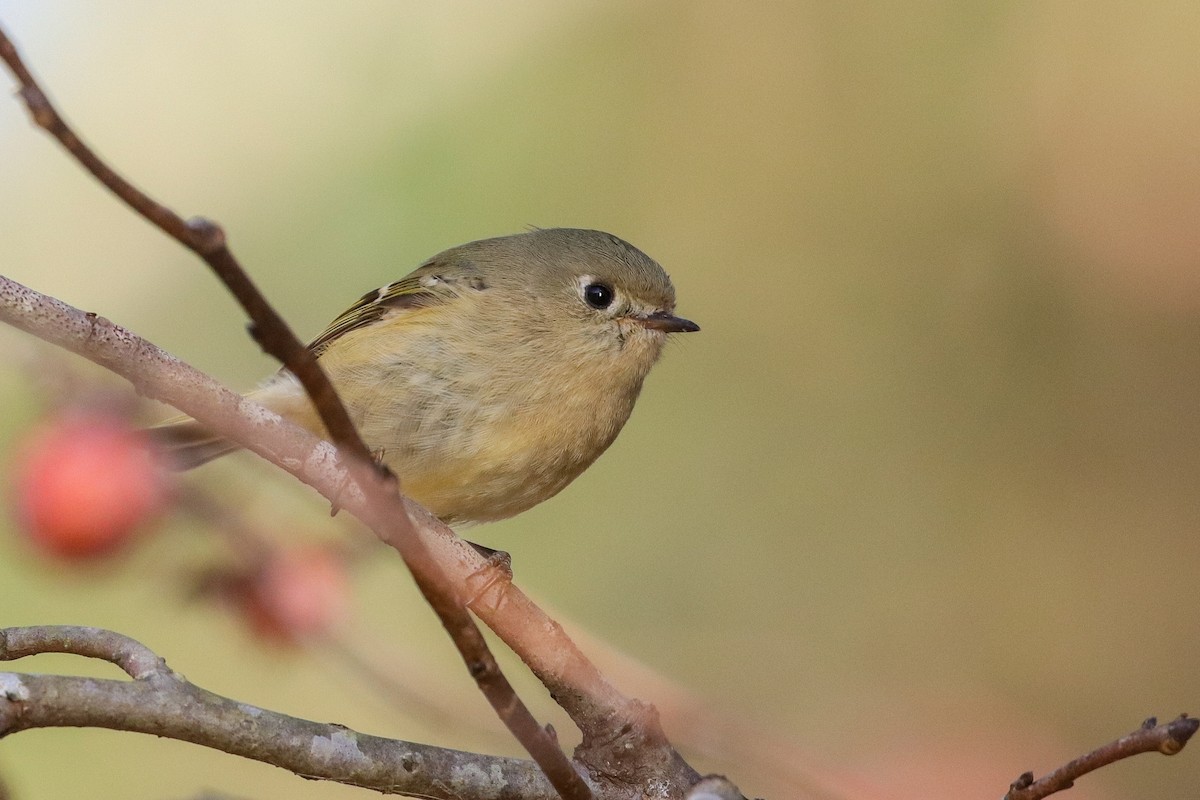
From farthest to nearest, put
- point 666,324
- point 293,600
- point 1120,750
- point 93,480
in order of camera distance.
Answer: point 666,324
point 293,600
point 93,480
point 1120,750

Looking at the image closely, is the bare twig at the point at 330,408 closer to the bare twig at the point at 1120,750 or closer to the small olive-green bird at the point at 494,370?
the bare twig at the point at 1120,750

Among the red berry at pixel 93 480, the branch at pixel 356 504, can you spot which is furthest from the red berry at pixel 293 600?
the branch at pixel 356 504

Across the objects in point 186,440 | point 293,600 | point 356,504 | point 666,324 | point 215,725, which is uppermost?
point 666,324

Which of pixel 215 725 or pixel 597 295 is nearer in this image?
pixel 215 725

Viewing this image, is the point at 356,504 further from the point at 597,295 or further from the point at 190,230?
the point at 597,295

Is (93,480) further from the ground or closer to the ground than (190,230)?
further from the ground

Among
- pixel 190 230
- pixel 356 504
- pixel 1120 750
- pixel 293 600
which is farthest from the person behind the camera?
pixel 293 600

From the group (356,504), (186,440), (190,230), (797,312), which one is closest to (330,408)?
(190,230)
